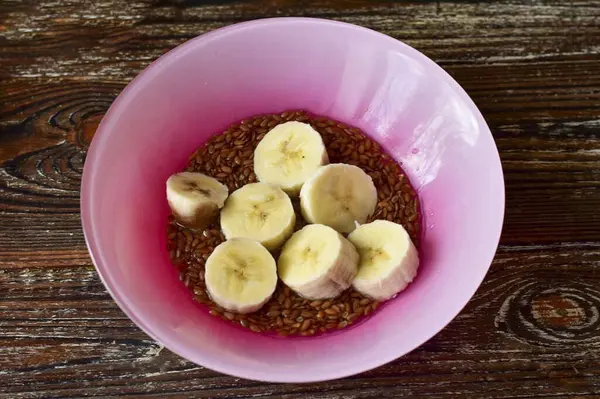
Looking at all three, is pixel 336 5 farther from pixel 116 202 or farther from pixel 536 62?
pixel 116 202

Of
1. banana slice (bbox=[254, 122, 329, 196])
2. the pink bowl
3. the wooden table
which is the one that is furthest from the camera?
banana slice (bbox=[254, 122, 329, 196])

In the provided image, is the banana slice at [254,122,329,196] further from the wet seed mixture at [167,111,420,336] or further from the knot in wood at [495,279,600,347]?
the knot in wood at [495,279,600,347]

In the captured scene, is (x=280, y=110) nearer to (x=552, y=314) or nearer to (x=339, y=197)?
(x=339, y=197)

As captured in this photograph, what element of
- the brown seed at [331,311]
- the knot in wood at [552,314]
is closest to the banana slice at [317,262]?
the brown seed at [331,311]

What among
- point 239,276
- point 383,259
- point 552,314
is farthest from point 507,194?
point 239,276

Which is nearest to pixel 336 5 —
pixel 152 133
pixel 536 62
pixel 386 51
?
pixel 386 51

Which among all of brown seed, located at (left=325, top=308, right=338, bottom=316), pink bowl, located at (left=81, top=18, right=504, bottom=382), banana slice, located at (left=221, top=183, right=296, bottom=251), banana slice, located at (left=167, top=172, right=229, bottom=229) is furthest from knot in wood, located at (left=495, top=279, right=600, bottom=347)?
banana slice, located at (left=167, top=172, right=229, bottom=229)
